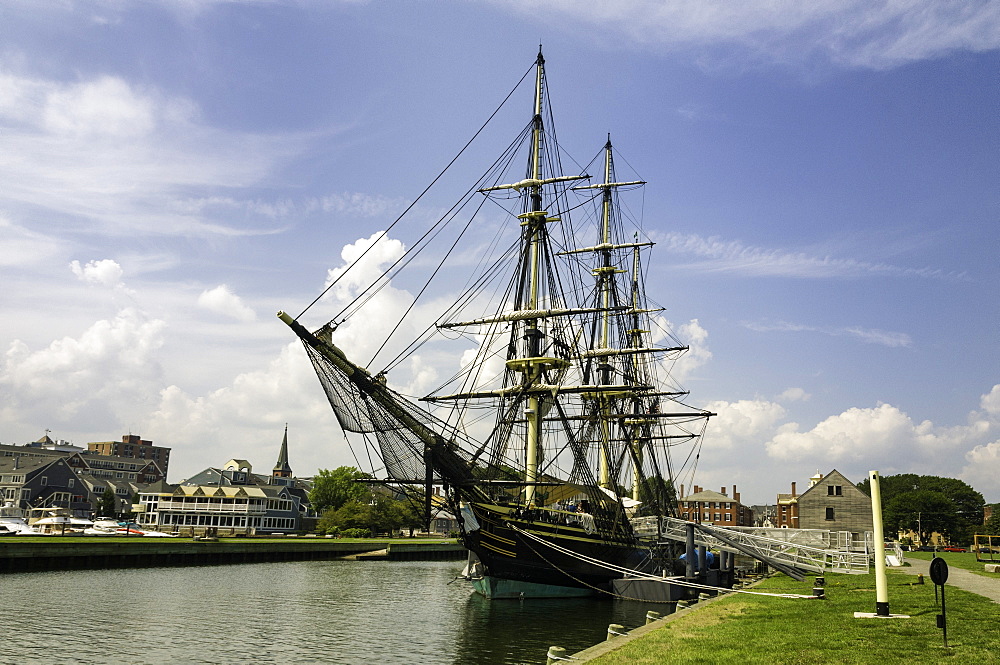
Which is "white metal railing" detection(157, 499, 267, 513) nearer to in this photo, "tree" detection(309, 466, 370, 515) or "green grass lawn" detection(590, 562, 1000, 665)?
"tree" detection(309, 466, 370, 515)

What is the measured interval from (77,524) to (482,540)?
64.8m

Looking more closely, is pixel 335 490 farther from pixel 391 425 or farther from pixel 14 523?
pixel 391 425

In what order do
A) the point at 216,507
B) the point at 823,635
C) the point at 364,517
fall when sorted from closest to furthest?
1. the point at 823,635
2. the point at 364,517
3. the point at 216,507

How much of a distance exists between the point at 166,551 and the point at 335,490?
51.2 metres

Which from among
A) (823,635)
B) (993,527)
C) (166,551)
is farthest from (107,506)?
(993,527)

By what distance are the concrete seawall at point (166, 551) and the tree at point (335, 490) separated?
2253 centimetres

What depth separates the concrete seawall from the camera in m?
47.7

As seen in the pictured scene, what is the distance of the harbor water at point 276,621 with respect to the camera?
73.8ft

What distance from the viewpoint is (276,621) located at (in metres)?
29.4

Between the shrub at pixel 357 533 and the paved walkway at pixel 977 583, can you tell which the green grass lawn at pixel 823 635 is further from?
the shrub at pixel 357 533

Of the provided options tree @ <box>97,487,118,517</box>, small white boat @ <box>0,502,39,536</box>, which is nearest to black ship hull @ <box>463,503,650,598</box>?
small white boat @ <box>0,502,39,536</box>

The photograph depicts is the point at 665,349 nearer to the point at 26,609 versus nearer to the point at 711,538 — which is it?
the point at 711,538

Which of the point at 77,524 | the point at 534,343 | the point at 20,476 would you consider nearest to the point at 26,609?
the point at 534,343

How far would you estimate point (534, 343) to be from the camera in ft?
143
